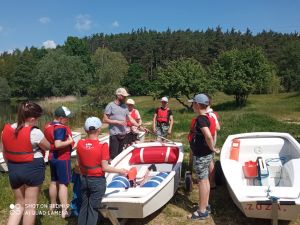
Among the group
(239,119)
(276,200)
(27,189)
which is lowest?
(239,119)

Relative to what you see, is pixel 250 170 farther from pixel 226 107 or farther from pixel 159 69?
pixel 226 107

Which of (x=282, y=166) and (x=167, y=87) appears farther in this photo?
(x=167, y=87)

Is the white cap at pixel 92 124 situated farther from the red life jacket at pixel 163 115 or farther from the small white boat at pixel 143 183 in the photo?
the red life jacket at pixel 163 115

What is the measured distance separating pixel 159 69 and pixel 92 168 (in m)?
21.1

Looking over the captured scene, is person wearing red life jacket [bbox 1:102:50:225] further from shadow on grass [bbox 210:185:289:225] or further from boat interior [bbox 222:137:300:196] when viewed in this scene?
boat interior [bbox 222:137:300:196]

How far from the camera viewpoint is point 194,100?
4.39 metres

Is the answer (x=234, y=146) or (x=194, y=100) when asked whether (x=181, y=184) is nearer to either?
(x=234, y=146)

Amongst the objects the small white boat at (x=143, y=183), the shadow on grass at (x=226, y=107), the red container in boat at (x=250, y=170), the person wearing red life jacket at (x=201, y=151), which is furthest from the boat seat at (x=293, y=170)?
the shadow on grass at (x=226, y=107)

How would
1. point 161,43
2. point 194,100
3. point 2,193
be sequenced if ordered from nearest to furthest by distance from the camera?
point 194,100 → point 2,193 → point 161,43

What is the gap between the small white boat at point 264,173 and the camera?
3879mm

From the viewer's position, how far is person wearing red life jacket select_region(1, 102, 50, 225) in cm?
342

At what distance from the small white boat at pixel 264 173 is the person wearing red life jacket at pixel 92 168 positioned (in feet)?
5.17

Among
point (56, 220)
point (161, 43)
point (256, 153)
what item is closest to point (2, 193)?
point (56, 220)

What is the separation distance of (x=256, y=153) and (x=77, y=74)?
3836 cm
